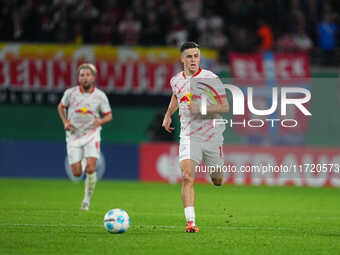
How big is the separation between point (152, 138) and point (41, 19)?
4619 mm

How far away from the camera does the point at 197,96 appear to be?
10.4m

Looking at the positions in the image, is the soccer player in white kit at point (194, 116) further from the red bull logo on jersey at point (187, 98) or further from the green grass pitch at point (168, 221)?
the green grass pitch at point (168, 221)

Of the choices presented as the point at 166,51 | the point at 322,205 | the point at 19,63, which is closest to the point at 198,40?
the point at 166,51

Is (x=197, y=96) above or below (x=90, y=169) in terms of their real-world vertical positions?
above

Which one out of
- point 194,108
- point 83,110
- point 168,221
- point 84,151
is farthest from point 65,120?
point 194,108

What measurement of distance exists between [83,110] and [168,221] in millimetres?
A: 3036

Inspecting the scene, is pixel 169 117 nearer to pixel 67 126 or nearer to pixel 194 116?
pixel 194 116

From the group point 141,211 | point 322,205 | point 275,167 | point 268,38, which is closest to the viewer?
point 141,211

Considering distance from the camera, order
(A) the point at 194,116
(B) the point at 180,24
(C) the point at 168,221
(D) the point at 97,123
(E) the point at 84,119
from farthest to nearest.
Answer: (B) the point at 180,24
(E) the point at 84,119
(D) the point at 97,123
(C) the point at 168,221
(A) the point at 194,116

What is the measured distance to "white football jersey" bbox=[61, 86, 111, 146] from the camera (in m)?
14.2

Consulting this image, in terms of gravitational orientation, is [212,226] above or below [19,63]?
below

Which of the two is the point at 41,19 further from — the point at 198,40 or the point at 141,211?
the point at 141,211

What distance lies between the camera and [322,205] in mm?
16156

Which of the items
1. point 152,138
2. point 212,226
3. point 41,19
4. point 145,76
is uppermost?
point 41,19
